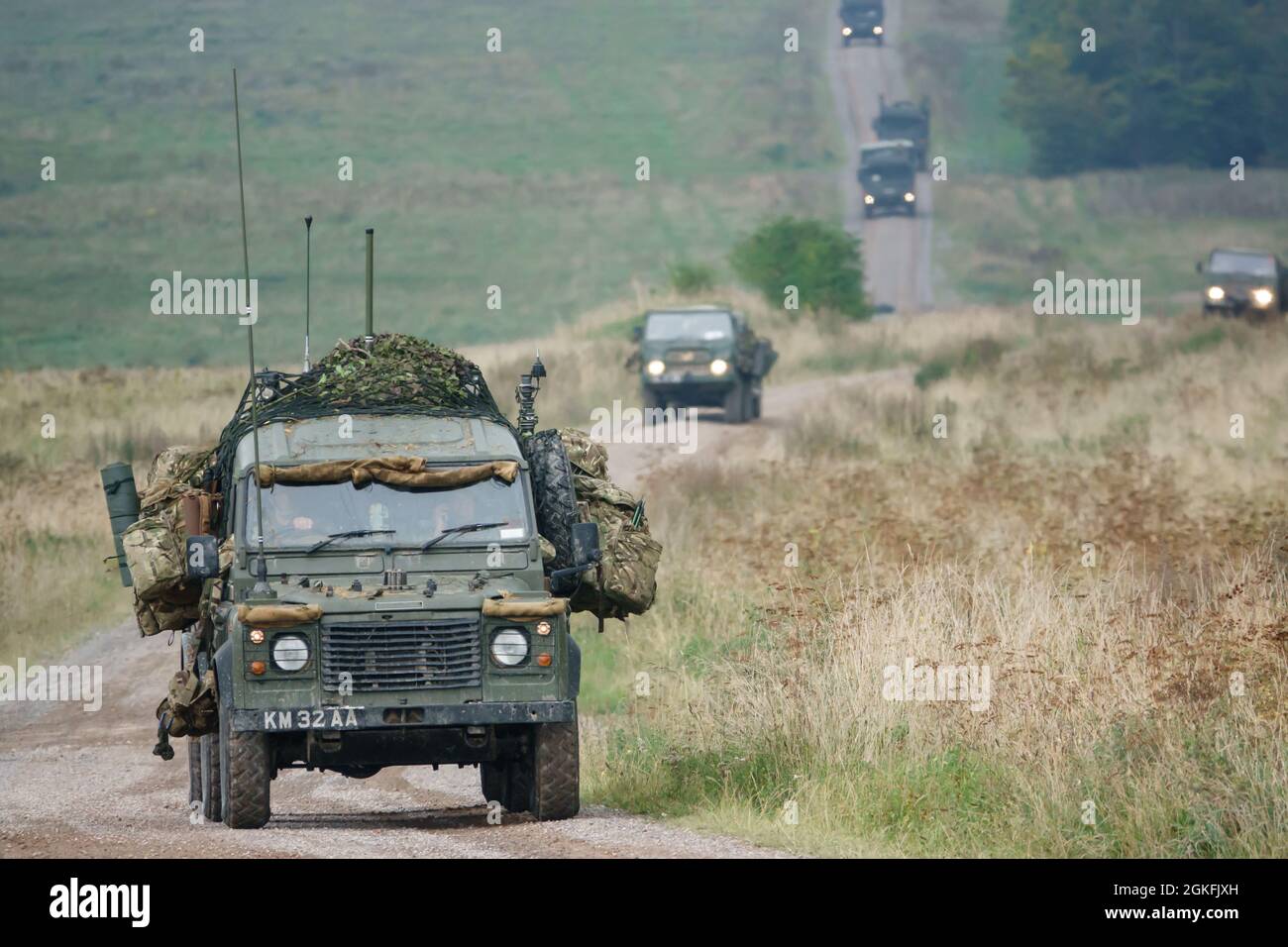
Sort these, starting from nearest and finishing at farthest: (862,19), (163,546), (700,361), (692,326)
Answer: (163,546) → (700,361) → (692,326) → (862,19)

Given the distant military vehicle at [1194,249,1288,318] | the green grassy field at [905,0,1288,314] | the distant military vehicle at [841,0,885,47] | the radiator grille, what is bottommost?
the radiator grille

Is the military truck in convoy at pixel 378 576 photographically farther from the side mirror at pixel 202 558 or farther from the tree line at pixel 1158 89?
the tree line at pixel 1158 89

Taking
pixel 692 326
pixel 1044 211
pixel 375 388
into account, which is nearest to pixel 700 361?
pixel 692 326

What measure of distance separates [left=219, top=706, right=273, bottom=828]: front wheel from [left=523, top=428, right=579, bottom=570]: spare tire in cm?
204

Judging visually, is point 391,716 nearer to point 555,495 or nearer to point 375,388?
point 555,495

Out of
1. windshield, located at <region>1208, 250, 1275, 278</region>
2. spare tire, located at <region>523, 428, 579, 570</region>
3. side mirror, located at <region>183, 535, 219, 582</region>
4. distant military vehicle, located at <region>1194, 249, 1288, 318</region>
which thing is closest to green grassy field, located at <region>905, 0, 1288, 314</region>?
windshield, located at <region>1208, 250, 1275, 278</region>

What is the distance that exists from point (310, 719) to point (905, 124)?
71.4 metres

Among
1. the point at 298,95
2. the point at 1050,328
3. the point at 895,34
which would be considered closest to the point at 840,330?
the point at 1050,328

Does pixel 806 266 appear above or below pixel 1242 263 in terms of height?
above

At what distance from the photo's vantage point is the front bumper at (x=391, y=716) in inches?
413

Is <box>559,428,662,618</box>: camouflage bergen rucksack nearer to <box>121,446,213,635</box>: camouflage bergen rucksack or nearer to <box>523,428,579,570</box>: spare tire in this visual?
<box>523,428,579,570</box>: spare tire

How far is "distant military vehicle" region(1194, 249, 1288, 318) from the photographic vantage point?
147ft

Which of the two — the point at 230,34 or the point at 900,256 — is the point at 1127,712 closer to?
the point at 900,256

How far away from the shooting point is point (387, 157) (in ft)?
286
